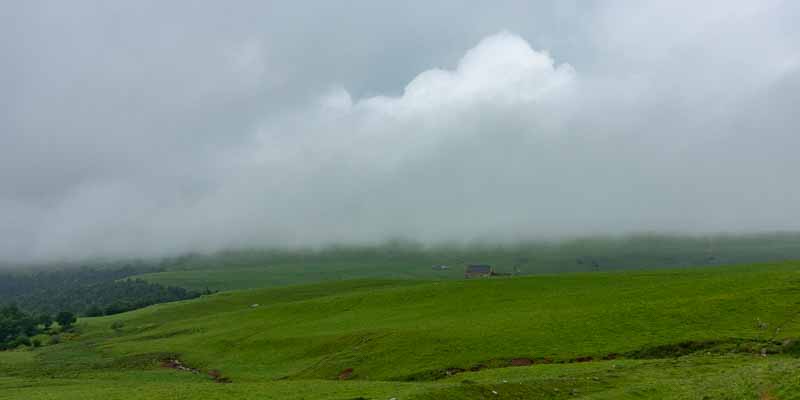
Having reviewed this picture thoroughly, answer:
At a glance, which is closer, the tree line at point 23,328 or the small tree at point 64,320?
the tree line at point 23,328

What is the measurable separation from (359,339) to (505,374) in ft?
82.5

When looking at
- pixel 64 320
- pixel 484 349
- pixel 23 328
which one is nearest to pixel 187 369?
pixel 484 349

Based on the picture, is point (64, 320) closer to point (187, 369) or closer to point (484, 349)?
point (187, 369)

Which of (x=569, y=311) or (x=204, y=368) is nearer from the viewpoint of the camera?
(x=569, y=311)

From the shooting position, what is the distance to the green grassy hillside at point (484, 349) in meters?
32.1

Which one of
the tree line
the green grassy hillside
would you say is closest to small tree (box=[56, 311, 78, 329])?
the tree line

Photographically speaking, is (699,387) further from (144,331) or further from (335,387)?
(144,331)

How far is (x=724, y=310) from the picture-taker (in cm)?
4875

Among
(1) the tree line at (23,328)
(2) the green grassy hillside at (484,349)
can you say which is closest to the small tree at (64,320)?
(1) the tree line at (23,328)

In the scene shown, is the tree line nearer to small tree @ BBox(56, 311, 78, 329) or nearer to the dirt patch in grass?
small tree @ BBox(56, 311, 78, 329)

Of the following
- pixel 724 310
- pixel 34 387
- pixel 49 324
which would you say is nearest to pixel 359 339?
pixel 34 387

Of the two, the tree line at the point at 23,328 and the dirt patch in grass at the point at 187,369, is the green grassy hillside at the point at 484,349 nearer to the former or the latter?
the dirt patch in grass at the point at 187,369

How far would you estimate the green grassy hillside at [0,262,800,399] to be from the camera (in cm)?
3206

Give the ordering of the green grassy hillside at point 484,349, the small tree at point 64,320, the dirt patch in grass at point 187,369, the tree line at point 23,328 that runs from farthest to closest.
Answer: the small tree at point 64,320
the tree line at point 23,328
the dirt patch in grass at point 187,369
the green grassy hillside at point 484,349
